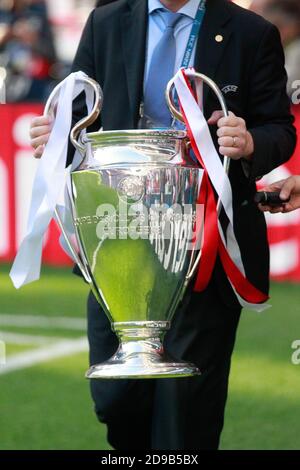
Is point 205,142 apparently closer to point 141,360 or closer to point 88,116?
point 88,116

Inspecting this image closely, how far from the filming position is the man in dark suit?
408cm

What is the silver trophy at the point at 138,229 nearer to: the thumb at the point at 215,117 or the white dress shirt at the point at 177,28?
the thumb at the point at 215,117

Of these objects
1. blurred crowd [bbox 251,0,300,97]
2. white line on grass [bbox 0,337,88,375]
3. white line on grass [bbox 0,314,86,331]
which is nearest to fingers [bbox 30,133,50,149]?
white line on grass [bbox 0,337,88,375]

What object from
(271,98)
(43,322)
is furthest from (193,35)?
(43,322)

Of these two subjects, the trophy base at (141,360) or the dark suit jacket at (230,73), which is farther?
the dark suit jacket at (230,73)

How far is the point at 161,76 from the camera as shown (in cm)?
406

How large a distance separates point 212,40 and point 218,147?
0.30 meters

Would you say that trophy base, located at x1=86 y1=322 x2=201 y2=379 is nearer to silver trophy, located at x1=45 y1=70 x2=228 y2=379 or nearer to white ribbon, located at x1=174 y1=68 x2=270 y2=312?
silver trophy, located at x1=45 y1=70 x2=228 y2=379

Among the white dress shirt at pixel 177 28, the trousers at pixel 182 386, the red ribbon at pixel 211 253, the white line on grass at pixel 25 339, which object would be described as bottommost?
the white line on grass at pixel 25 339

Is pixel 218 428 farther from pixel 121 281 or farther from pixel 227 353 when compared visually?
pixel 121 281

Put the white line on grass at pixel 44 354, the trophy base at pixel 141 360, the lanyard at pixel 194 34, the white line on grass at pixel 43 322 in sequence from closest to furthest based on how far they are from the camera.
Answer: the trophy base at pixel 141 360, the lanyard at pixel 194 34, the white line on grass at pixel 44 354, the white line on grass at pixel 43 322

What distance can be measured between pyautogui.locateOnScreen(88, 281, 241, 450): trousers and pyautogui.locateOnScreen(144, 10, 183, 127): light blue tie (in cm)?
51

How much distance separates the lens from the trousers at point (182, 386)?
421 cm

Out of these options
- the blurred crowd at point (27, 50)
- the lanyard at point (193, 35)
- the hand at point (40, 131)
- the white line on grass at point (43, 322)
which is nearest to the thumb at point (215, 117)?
the lanyard at point (193, 35)
